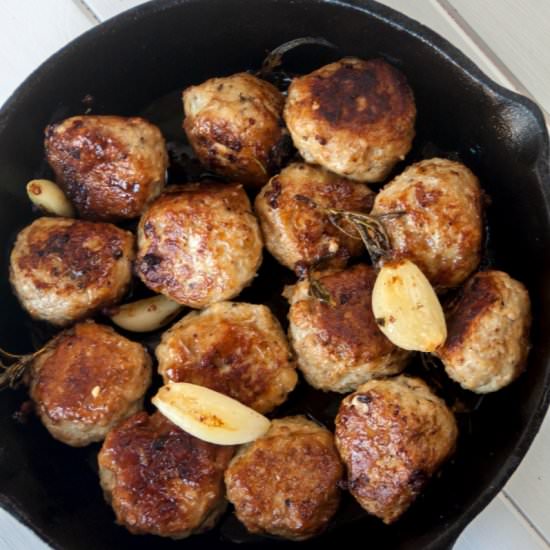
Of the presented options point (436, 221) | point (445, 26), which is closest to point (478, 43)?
point (445, 26)

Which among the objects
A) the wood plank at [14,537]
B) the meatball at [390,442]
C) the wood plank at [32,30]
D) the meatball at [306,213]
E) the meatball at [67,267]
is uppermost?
the wood plank at [32,30]

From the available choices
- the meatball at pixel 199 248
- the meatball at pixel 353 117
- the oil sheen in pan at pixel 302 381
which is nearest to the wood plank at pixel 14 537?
the oil sheen in pan at pixel 302 381

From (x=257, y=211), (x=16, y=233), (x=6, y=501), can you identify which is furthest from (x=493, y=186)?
(x=6, y=501)

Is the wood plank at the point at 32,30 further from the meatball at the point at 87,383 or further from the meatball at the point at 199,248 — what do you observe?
the meatball at the point at 87,383

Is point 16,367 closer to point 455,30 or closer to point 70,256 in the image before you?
point 70,256

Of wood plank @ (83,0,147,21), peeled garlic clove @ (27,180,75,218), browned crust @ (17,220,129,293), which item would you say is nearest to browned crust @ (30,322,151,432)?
browned crust @ (17,220,129,293)

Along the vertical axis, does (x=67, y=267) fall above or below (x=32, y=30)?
below

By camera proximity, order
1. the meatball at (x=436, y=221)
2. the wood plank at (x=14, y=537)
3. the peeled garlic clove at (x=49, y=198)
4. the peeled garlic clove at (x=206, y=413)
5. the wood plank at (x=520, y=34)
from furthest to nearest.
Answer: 1. the wood plank at (x=520, y=34)
2. the wood plank at (x=14, y=537)
3. the peeled garlic clove at (x=49, y=198)
4. the meatball at (x=436, y=221)
5. the peeled garlic clove at (x=206, y=413)
